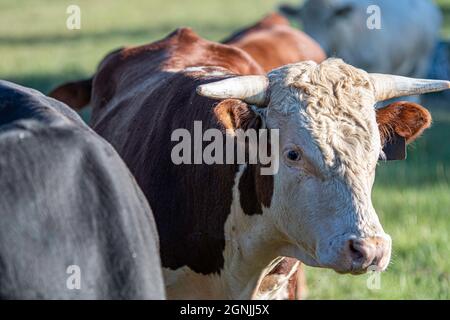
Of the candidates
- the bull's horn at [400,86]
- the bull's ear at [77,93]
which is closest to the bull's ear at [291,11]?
the bull's ear at [77,93]

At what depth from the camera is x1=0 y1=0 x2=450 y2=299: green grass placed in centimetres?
715

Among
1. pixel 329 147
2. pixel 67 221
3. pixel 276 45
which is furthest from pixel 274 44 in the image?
pixel 67 221

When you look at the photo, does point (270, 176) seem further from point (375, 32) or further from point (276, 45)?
point (375, 32)

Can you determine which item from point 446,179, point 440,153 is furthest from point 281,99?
point 440,153

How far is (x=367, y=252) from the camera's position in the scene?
420 centimetres

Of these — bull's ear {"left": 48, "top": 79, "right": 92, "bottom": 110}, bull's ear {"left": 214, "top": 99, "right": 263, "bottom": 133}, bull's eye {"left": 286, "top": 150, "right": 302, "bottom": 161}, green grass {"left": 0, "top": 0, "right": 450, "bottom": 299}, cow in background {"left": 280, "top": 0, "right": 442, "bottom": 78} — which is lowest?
green grass {"left": 0, "top": 0, "right": 450, "bottom": 299}

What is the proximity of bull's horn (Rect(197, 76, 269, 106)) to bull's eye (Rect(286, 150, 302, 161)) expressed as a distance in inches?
12.6

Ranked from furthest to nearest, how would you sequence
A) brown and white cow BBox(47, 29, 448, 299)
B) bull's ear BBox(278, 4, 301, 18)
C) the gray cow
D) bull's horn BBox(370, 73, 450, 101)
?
bull's ear BBox(278, 4, 301, 18)
bull's horn BBox(370, 73, 450, 101)
brown and white cow BBox(47, 29, 448, 299)
the gray cow

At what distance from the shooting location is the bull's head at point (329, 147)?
170 inches

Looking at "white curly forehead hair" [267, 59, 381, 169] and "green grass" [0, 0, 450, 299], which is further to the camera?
"green grass" [0, 0, 450, 299]

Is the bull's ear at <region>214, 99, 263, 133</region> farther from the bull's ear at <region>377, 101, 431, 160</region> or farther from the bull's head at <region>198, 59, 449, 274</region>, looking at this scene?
the bull's ear at <region>377, 101, 431, 160</region>

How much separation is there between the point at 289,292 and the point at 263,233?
0.92 m

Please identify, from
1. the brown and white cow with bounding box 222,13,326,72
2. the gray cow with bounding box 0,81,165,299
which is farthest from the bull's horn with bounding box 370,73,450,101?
the brown and white cow with bounding box 222,13,326,72
